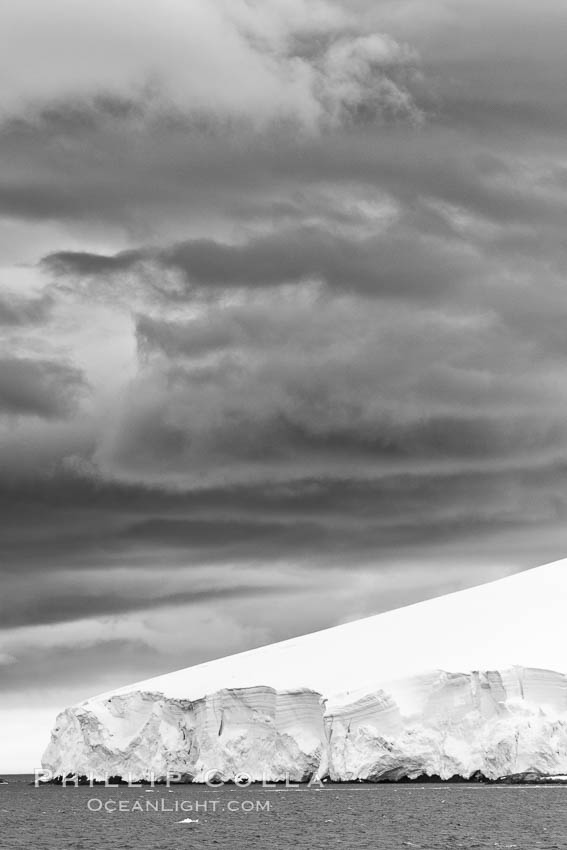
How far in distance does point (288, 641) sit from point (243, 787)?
21.0 m

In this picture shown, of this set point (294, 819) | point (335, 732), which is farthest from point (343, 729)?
point (294, 819)

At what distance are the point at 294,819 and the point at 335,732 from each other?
23.7ft

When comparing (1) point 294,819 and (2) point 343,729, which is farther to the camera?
(2) point 343,729

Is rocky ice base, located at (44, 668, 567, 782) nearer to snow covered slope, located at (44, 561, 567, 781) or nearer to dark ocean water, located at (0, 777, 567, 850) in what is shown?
snow covered slope, located at (44, 561, 567, 781)

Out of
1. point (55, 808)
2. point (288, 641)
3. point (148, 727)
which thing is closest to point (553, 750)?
point (148, 727)

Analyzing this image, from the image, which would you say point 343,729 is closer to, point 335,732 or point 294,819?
point 335,732

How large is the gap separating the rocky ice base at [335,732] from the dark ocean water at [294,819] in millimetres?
1277

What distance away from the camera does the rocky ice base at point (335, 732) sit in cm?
4752

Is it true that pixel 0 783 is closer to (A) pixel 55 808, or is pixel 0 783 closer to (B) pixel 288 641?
(B) pixel 288 641

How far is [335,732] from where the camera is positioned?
162 feet

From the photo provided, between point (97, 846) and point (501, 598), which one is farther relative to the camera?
point (501, 598)

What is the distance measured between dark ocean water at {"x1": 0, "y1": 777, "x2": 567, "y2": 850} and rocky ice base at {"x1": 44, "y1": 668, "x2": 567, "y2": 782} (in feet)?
4.19

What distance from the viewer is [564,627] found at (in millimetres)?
65438

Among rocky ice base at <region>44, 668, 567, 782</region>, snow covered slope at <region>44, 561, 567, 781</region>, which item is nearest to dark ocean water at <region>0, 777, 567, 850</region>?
rocky ice base at <region>44, 668, 567, 782</region>
